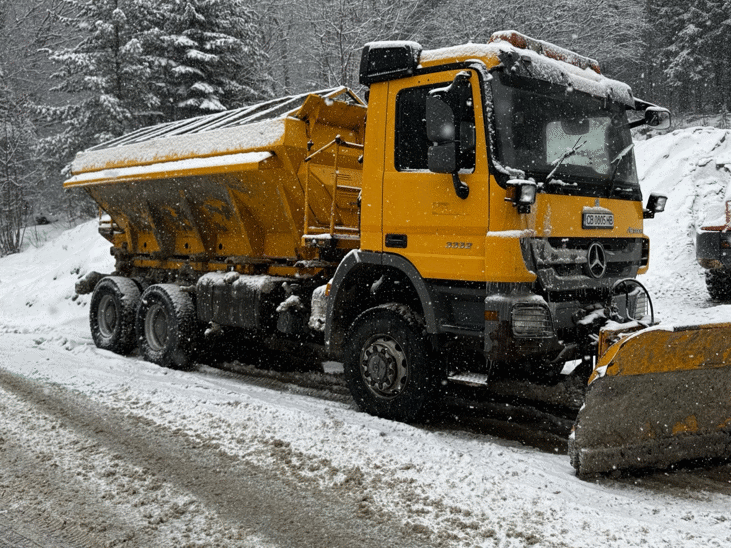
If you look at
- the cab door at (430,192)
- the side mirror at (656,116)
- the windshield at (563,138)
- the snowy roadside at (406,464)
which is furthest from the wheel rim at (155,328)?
the side mirror at (656,116)

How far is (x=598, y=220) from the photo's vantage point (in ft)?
18.0

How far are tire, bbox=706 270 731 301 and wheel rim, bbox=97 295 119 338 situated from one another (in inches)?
371

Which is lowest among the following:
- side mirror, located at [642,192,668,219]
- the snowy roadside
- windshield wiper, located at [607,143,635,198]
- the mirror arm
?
the snowy roadside

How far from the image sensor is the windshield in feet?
16.6

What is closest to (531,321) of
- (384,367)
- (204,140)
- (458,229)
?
(458,229)

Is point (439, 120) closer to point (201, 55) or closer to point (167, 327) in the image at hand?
point (167, 327)

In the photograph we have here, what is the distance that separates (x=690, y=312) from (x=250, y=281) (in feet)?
23.4

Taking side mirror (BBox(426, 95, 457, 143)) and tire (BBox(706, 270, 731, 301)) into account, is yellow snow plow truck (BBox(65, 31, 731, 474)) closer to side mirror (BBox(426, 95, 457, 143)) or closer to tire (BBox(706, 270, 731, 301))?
side mirror (BBox(426, 95, 457, 143))

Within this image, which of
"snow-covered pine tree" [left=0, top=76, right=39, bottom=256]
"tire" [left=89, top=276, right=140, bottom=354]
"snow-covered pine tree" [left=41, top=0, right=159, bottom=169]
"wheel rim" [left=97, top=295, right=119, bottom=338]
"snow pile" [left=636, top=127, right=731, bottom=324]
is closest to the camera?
"tire" [left=89, top=276, right=140, bottom=354]

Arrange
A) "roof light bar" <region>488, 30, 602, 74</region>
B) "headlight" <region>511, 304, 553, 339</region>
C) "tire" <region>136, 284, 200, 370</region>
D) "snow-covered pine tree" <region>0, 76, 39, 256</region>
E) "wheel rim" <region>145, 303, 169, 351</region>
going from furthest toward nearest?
"snow-covered pine tree" <region>0, 76, 39, 256</region>
"wheel rim" <region>145, 303, 169, 351</region>
"tire" <region>136, 284, 200, 370</region>
"roof light bar" <region>488, 30, 602, 74</region>
"headlight" <region>511, 304, 553, 339</region>

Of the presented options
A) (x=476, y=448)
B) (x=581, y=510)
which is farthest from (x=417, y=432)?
(x=581, y=510)

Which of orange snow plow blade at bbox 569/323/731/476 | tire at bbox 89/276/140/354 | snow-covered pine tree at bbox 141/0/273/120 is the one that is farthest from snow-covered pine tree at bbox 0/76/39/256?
orange snow plow blade at bbox 569/323/731/476

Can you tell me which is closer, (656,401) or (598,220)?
(656,401)

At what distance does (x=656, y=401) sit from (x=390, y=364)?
2080 mm
